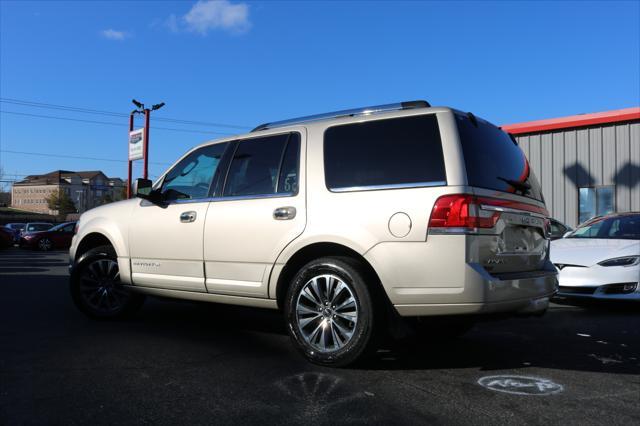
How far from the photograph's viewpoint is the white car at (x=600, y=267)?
21.8 feet

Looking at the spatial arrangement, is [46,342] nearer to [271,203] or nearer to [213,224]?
[213,224]

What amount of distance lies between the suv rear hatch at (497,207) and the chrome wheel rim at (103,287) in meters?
3.68

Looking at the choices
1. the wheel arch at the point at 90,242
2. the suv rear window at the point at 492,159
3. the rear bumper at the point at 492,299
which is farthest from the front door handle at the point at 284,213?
the wheel arch at the point at 90,242

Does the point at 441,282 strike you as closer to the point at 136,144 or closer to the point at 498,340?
the point at 498,340

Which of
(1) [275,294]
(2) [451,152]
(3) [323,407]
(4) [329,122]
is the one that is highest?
(4) [329,122]

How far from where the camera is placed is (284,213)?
13.9 feet

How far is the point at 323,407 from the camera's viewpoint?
3123 millimetres

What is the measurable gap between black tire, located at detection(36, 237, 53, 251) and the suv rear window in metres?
25.0

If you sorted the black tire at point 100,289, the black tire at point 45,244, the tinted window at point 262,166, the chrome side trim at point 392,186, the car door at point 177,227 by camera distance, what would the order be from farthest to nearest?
the black tire at point 45,244
the black tire at point 100,289
the car door at point 177,227
the tinted window at point 262,166
the chrome side trim at point 392,186

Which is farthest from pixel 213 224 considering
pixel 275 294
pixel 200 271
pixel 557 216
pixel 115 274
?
pixel 557 216

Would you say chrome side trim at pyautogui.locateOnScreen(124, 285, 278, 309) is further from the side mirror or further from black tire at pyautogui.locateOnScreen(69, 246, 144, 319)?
the side mirror

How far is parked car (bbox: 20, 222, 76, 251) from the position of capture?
980 inches

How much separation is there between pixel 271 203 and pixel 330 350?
1.24 meters

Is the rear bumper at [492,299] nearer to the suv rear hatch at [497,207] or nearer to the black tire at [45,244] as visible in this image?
the suv rear hatch at [497,207]
